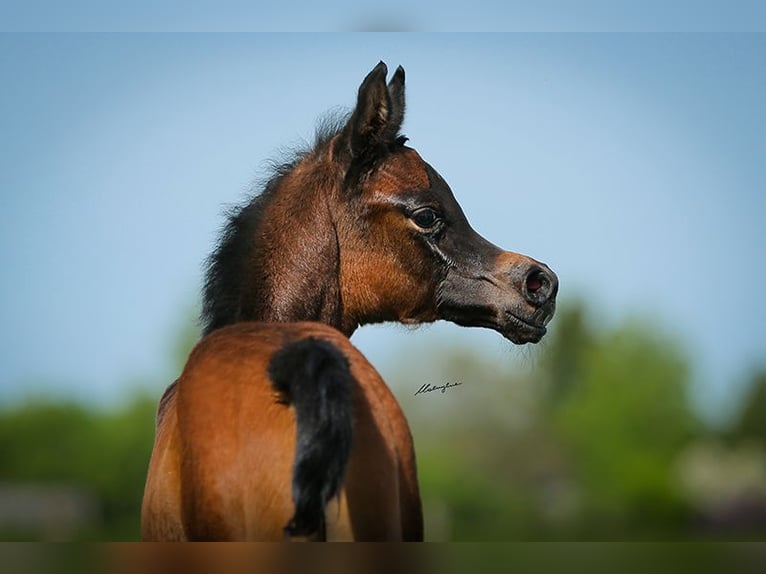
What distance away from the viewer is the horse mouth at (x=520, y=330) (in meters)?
3.71

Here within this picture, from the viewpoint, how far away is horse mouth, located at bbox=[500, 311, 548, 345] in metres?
3.71

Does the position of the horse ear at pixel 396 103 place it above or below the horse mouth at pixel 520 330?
above

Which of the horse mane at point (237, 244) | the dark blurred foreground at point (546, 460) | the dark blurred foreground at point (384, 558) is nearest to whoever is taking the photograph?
the dark blurred foreground at point (384, 558)

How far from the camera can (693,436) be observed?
11398 mm

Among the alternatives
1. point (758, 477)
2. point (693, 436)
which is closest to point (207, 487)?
point (758, 477)

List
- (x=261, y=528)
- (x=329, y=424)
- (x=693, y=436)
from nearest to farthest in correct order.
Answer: (x=329, y=424) < (x=261, y=528) < (x=693, y=436)

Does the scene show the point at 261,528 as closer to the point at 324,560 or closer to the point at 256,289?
the point at 324,560

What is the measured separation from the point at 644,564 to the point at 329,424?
8.35 feet

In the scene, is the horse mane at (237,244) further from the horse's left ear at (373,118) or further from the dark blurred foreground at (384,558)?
the dark blurred foreground at (384,558)

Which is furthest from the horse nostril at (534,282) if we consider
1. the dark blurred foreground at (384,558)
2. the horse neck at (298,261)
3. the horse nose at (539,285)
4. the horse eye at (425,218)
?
the dark blurred foreground at (384,558)

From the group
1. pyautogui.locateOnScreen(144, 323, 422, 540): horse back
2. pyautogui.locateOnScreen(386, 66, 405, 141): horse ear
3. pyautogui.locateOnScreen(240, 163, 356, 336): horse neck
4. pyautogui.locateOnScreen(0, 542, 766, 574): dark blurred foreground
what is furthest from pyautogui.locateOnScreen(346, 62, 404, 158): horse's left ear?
pyautogui.locateOnScreen(0, 542, 766, 574): dark blurred foreground

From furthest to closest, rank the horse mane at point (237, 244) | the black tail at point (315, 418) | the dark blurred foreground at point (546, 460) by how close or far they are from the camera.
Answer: the dark blurred foreground at point (546, 460)
the horse mane at point (237, 244)
the black tail at point (315, 418)

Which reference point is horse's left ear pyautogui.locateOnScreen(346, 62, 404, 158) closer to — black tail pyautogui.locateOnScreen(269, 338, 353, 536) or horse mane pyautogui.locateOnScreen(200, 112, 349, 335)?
horse mane pyautogui.locateOnScreen(200, 112, 349, 335)

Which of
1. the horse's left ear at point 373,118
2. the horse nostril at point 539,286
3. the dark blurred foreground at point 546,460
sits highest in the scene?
the horse's left ear at point 373,118
